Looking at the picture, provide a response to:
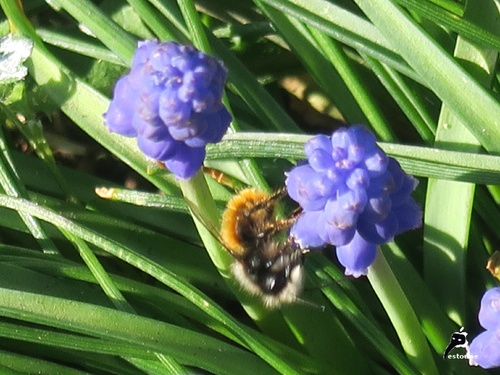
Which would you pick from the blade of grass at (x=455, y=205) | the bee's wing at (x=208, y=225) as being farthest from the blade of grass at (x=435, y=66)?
the bee's wing at (x=208, y=225)

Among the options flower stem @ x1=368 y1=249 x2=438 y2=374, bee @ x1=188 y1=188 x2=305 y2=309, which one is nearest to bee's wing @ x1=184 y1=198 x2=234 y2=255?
bee @ x1=188 y1=188 x2=305 y2=309

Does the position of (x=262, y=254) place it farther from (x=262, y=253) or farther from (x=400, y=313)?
(x=400, y=313)

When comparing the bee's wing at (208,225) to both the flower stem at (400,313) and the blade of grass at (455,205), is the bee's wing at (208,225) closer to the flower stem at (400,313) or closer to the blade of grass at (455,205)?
the flower stem at (400,313)

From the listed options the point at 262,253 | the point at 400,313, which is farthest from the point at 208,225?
the point at 400,313

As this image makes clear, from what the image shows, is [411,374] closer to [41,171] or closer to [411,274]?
[411,274]

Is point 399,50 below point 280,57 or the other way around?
below

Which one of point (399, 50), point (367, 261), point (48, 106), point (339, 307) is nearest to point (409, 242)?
point (339, 307)
